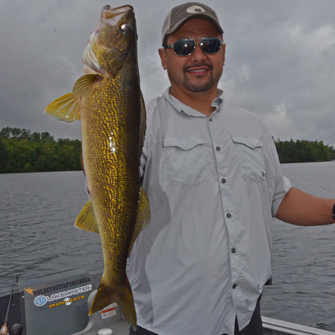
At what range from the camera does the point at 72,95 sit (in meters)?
1.71

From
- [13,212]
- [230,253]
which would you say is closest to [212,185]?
[230,253]

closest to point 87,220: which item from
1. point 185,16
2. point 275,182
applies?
point 275,182

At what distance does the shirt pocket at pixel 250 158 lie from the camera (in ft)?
7.75

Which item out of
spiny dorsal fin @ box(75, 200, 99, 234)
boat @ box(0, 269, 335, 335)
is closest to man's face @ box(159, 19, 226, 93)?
spiny dorsal fin @ box(75, 200, 99, 234)

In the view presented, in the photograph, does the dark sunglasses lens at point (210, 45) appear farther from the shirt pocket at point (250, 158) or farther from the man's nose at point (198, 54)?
the shirt pocket at point (250, 158)

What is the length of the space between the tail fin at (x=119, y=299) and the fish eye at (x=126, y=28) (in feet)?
4.34

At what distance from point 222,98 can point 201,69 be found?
10.3 inches

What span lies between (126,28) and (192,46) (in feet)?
2.44

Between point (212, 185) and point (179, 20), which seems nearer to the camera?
point (212, 185)

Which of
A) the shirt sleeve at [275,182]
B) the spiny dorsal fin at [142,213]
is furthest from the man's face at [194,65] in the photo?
the spiny dorsal fin at [142,213]

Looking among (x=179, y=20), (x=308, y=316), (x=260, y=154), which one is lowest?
(x=308, y=316)

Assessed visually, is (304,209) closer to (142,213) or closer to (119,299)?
(142,213)

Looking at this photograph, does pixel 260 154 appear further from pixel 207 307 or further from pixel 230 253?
pixel 207 307

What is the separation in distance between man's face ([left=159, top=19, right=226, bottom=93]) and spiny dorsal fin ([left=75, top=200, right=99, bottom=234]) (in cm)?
115
